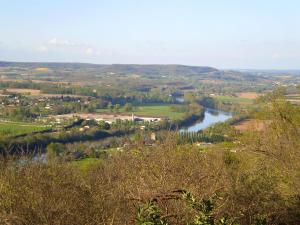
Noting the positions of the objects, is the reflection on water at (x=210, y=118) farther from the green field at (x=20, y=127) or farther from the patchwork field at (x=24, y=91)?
the patchwork field at (x=24, y=91)

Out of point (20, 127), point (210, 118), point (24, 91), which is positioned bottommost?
point (210, 118)

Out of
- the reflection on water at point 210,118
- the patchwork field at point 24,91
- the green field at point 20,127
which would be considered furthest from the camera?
the patchwork field at point 24,91

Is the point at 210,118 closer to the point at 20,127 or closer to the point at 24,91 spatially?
the point at 20,127

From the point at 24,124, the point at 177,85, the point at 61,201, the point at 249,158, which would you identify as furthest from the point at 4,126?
the point at 177,85

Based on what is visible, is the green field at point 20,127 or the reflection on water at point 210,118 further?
the reflection on water at point 210,118

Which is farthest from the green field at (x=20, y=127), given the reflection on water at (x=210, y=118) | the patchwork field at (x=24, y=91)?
the patchwork field at (x=24, y=91)

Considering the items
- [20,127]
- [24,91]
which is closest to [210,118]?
[20,127]

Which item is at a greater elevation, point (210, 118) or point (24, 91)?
point (24, 91)

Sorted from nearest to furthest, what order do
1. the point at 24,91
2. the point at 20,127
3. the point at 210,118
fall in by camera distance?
the point at 20,127
the point at 210,118
the point at 24,91
